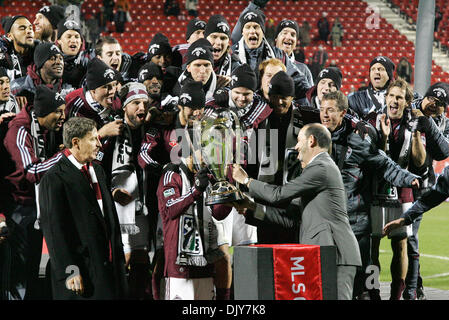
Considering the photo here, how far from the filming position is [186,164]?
495 centimetres

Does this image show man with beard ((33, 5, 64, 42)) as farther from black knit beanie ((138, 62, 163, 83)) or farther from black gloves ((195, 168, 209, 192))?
black gloves ((195, 168, 209, 192))

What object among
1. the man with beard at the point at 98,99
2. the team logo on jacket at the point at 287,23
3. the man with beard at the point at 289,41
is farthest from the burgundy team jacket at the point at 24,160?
the team logo on jacket at the point at 287,23

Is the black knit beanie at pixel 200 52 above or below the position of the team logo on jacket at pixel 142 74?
above

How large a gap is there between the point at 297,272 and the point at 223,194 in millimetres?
654

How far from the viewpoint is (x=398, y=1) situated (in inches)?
979

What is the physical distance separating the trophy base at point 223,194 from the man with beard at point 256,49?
7.81ft

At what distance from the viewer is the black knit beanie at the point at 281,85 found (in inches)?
213

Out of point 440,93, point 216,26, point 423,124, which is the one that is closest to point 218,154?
point 216,26

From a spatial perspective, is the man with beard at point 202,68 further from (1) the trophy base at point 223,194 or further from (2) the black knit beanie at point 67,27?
(1) the trophy base at point 223,194

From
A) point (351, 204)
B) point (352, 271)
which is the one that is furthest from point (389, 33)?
point (352, 271)

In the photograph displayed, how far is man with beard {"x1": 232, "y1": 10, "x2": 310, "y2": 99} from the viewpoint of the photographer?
255 inches

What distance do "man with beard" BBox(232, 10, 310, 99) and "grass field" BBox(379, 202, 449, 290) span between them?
2.62m

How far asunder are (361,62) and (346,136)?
17.8 m

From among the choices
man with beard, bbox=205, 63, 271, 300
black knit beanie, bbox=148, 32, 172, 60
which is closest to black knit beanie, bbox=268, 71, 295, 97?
man with beard, bbox=205, 63, 271, 300
